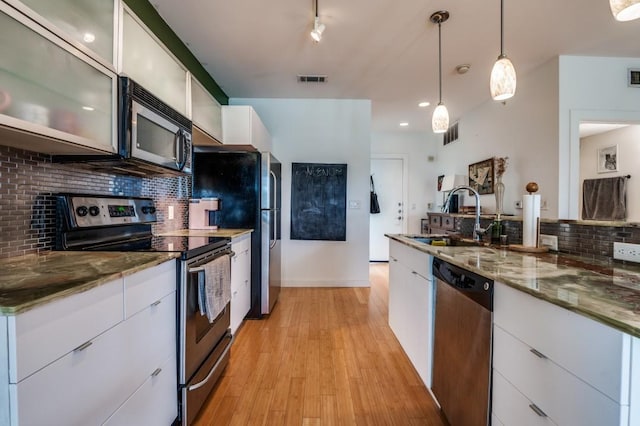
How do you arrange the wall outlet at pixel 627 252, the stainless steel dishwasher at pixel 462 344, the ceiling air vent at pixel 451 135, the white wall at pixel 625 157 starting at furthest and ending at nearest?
the ceiling air vent at pixel 451 135
the white wall at pixel 625 157
the wall outlet at pixel 627 252
the stainless steel dishwasher at pixel 462 344

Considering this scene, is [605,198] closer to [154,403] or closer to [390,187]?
[390,187]

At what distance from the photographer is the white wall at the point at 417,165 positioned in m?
5.65

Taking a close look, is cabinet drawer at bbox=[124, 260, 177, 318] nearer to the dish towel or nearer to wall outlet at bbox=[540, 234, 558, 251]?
wall outlet at bbox=[540, 234, 558, 251]

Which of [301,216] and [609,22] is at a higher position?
[609,22]

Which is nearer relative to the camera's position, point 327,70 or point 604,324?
point 604,324

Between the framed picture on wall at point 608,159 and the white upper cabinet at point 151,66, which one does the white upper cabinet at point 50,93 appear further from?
the framed picture on wall at point 608,159

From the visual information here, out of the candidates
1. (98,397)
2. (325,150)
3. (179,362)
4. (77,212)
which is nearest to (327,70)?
(325,150)

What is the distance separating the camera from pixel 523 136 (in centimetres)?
328

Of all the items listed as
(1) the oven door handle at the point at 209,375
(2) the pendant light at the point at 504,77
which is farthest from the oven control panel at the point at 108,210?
(2) the pendant light at the point at 504,77

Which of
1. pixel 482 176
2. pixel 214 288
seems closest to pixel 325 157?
pixel 482 176

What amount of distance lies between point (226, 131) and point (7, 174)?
173 centimetres

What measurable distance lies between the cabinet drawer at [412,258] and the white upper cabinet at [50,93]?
1.75m

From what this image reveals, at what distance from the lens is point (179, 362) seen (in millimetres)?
1377

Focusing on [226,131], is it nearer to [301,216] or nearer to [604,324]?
[301,216]
